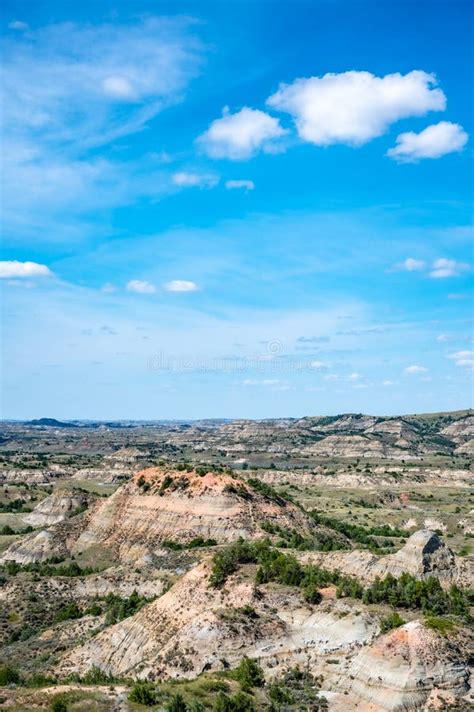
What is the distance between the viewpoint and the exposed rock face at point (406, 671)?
1387 inches

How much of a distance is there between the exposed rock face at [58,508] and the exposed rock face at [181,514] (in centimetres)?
1770

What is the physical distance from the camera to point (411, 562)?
5772 centimetres

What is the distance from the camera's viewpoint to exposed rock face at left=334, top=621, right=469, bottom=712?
35228 millimetres

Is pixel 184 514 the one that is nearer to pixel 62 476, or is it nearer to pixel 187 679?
pixel 187 679

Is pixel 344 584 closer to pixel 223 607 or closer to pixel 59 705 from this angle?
pixel 223 607

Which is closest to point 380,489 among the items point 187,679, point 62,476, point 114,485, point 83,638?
point 114,485

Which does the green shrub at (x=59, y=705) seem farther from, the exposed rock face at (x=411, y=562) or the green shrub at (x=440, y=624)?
the exposed rock face at (x=411, y=562)

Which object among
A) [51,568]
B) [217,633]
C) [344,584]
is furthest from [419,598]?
[51,568]

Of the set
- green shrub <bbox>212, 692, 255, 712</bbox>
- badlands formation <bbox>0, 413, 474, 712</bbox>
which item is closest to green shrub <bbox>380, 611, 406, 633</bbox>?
badlands formation <bbox>0, 413, 474, 712</bbox>

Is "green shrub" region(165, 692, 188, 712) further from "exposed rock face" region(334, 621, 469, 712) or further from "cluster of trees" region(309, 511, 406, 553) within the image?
"cluster of trees" region(309, 511, 406, 553)

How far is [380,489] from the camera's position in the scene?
164 metres

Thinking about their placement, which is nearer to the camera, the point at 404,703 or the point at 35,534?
the point at 404,703

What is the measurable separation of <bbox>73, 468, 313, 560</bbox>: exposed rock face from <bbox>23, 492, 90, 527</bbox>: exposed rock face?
17.7m

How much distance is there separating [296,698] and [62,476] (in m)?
162
